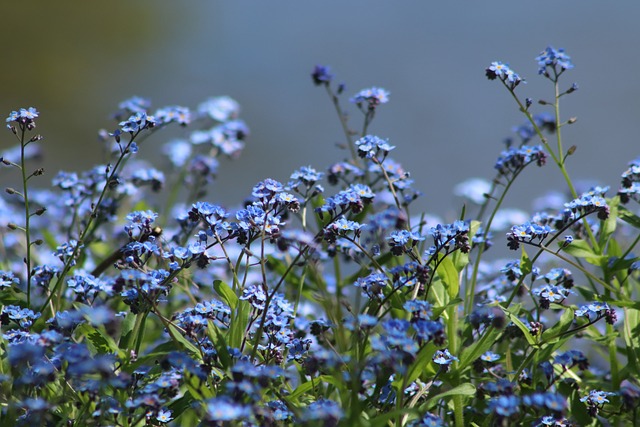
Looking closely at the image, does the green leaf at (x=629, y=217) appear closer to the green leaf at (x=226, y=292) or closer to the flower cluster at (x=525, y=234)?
the flower cluster at (x=525, y=234)

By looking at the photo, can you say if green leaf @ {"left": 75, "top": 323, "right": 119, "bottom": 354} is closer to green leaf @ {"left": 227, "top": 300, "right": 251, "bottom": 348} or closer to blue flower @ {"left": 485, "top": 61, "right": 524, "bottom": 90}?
green leaf @ {"left": 227, "top": 300, "right": 251, "bottom": 348}

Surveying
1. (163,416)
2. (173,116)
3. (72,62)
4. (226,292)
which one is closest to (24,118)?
(173,116)

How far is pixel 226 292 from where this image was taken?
261cm

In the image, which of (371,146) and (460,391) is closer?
(460,391)

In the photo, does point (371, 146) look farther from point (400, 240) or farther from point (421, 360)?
point (421, 360)

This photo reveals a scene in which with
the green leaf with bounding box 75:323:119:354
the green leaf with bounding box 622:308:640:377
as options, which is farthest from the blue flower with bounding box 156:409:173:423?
the green leaf with bounding box 622:308:640:377

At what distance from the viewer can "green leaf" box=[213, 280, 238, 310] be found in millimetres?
2600

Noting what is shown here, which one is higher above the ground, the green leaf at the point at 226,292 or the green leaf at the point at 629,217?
the green leaf at the point at 629,217

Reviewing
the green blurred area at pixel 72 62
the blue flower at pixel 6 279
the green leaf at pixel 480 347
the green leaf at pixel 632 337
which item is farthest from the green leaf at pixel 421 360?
the green blurred area at pixel 72 62

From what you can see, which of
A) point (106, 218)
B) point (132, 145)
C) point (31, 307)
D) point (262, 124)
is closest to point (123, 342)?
point (31, 307)

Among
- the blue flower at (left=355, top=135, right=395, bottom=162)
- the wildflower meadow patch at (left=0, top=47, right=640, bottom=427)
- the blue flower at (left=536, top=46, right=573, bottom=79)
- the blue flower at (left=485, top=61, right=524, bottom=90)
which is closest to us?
the wildflower meadow patch at (left=0, top=47, right=640, bottom=427)

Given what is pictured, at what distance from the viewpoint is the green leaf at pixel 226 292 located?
8.53ft

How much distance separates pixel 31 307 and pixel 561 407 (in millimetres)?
1851

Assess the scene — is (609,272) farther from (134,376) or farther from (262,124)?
(262,124)
